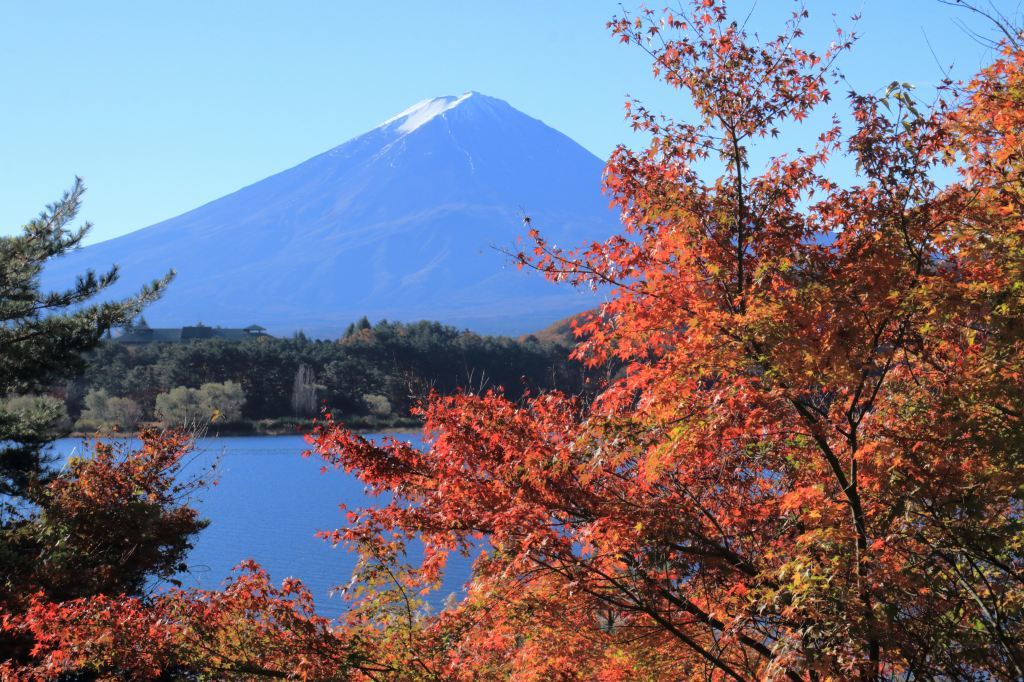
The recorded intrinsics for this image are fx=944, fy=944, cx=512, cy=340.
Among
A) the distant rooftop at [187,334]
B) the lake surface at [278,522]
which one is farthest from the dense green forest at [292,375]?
the distant rooftop at [187,334]

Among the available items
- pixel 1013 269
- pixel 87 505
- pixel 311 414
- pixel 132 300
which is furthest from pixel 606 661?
pixel 311 414

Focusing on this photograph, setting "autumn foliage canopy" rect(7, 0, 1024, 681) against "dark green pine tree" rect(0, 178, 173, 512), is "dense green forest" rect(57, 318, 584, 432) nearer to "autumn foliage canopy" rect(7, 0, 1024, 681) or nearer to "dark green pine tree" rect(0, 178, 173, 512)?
"dark green pine tree" rect(0, 178, 173, 512)

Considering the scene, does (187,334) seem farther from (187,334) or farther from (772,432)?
(772,432)

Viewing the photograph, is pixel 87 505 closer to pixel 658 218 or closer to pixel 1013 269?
pixel 658 218

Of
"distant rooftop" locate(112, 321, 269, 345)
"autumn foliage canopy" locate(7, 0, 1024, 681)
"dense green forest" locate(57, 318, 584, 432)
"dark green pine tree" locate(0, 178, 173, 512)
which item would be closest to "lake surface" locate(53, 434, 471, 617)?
"dark green pine tree" locate(0, 178, 173, 512)

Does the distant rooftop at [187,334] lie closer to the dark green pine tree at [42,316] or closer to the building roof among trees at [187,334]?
the building roof among trees at [187,334]

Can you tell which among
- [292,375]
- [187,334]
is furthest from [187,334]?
[292,375]

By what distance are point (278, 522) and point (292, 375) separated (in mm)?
27692

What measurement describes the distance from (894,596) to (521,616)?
3228mm

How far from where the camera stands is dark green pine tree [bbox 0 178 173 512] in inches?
490

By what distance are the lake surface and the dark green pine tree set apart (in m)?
1.17

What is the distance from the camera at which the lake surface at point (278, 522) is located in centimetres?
1931

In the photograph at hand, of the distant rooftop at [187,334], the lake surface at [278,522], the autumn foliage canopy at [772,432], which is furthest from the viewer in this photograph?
the distant rooftop at [187,334]

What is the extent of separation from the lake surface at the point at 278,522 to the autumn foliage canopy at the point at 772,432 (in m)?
6.79
